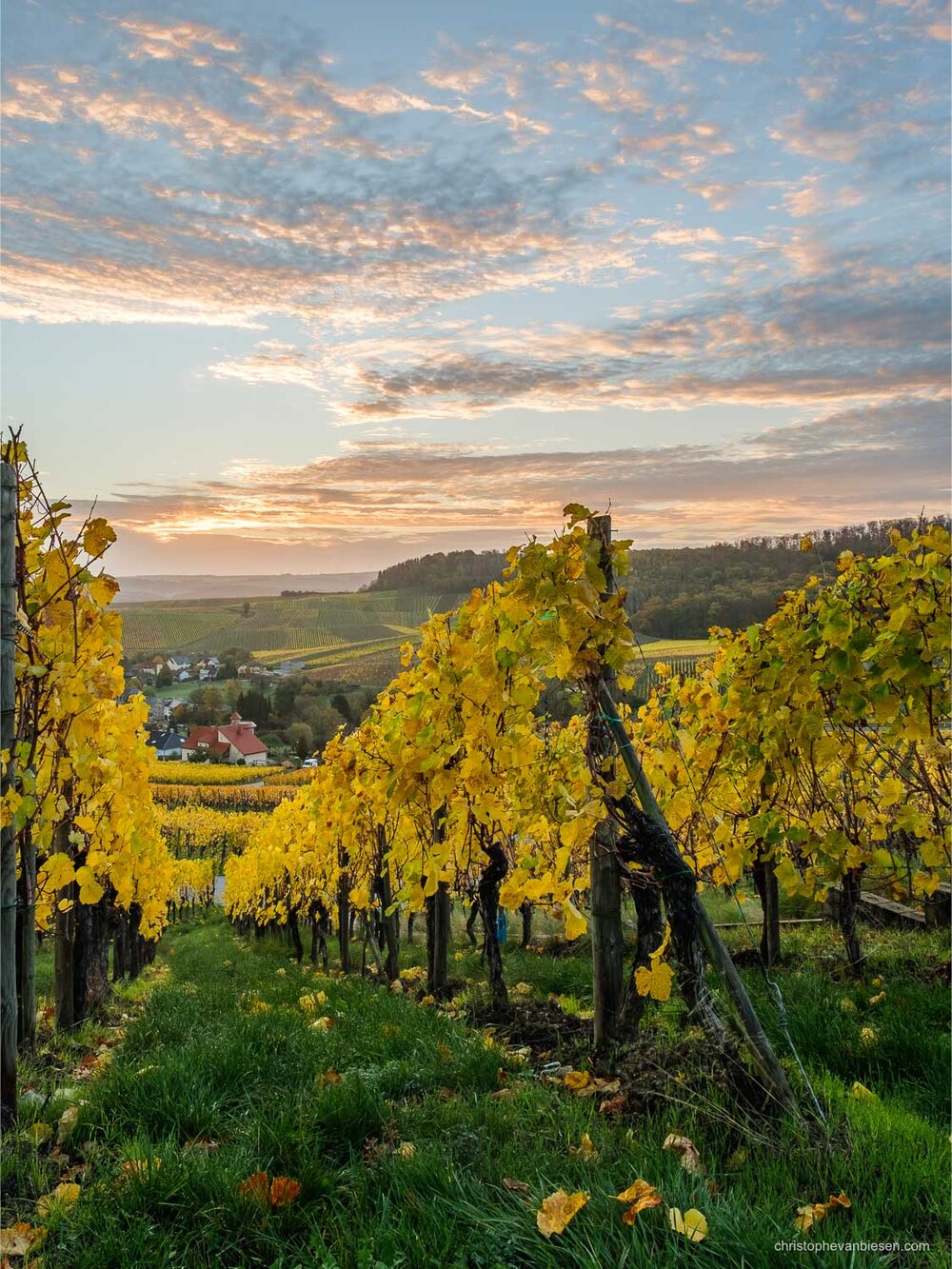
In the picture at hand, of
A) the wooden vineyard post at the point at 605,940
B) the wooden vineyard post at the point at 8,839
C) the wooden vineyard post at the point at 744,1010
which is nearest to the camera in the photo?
the wooden vineyard post at the point at 744,1010

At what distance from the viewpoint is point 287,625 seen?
154250 mm

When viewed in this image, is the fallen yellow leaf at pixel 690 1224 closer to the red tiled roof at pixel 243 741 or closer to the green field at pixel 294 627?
the green field at pixel 294 627

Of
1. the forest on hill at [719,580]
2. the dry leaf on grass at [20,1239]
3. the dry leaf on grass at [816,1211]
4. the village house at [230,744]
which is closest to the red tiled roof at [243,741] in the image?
the village house at [230,744]

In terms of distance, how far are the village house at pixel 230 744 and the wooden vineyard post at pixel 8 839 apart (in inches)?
4207

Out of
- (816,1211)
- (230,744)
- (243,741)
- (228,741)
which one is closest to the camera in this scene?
(816,1211)

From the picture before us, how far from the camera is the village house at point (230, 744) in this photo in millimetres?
107750

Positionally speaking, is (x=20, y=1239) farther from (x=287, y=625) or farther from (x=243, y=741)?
(x=287, y=625)

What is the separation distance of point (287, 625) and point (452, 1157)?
156 metres

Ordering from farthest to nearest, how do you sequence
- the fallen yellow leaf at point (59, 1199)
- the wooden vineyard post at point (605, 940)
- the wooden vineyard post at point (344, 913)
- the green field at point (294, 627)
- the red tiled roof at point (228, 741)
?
the green field at point (294, 627), the red tiled roof at point (228, 741), the wooden vineyard post at point (344, 913), the wooden vineyard post at point (605, 940), the fallen yellow leaf at point (59, 1199)

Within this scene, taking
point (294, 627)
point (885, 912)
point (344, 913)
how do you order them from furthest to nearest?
point (294, 627) < point (344, 913) < point (885, 912)

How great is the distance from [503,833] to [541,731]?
2.70ft

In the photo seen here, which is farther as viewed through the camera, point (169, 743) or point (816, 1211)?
point (169, 743)

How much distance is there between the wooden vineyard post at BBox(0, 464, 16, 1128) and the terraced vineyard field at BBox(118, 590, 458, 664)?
4507 inches

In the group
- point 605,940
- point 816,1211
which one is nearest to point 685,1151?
point 816,1211
